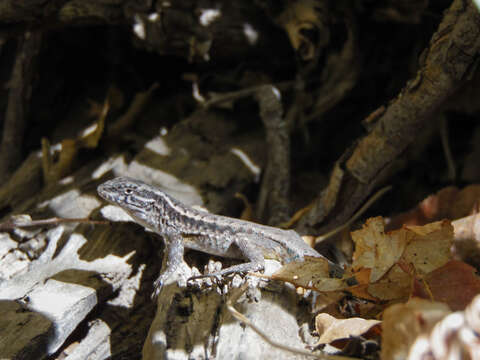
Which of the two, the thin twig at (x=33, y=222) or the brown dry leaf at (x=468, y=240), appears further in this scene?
the thin twig at (x=33, y=222)

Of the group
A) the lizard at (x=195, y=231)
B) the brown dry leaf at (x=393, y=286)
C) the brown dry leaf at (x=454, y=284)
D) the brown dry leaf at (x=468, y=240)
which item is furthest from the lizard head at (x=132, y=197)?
the brown dry leaf at (x=468, y=240)

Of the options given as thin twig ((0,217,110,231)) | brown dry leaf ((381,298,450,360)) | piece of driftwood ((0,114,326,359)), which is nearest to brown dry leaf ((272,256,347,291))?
piece of driftwood ((0,114,326,359))

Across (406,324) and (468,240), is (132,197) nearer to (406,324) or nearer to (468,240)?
(406,324)

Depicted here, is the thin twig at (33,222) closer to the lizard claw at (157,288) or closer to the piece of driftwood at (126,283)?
the piece of driftwood at (126,283)

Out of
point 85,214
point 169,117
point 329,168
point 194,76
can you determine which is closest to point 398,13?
point 329,168

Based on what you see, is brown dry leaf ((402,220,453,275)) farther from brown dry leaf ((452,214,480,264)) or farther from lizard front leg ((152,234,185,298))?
lizard front leg ((152,234,185,298))

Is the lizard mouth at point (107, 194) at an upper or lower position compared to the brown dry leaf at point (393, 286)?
lower
